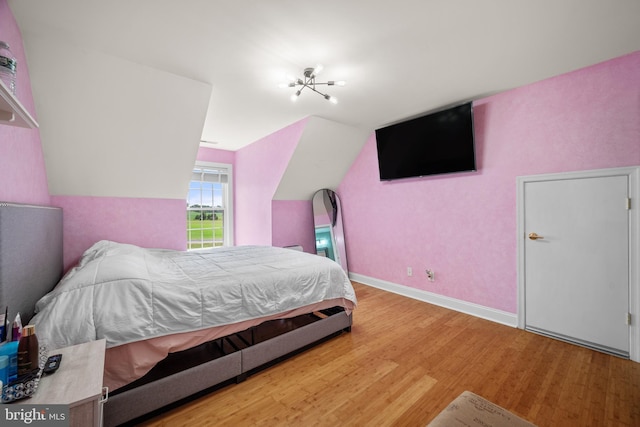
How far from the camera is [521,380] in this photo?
1961 mm

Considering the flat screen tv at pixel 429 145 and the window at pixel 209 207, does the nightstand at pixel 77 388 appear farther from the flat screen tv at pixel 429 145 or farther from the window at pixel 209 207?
the window at pixel 209 207

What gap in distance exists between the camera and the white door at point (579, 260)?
2.26 metres

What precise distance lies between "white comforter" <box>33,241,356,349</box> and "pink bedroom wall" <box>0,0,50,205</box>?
666 millimetres

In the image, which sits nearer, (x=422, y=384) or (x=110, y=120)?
(x=422, y=384)

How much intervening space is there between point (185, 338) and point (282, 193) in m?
2.96

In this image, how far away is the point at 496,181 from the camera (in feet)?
9.71

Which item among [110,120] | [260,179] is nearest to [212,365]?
[110,120]

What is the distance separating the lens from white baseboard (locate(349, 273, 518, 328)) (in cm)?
289

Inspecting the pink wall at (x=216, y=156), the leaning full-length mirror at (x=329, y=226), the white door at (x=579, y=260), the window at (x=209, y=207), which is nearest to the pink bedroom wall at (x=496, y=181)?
the white door at (x=579, y=260)

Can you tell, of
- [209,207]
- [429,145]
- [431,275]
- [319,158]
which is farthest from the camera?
[209,207]

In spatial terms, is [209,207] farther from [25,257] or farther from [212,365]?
[212,365]

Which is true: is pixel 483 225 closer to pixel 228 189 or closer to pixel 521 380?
pixel 521 380

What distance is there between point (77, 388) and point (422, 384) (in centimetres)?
208

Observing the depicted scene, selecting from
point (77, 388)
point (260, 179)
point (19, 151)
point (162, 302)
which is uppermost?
point (260, 179)
